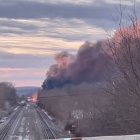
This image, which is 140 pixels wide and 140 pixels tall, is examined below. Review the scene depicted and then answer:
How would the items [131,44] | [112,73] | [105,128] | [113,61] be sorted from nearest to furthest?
[131,44] → [113,61] → [112,73] → [105,128]

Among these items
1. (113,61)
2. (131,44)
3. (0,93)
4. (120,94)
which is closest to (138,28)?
(131,44)

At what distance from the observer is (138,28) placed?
24.2 metres

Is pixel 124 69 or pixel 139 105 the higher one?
pixel 124 69

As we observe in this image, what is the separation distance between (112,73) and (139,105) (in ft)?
14.5

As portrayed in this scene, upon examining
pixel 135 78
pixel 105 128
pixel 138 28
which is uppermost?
pixel 138 28

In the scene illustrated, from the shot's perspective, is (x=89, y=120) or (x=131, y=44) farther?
(x=89, y=120)

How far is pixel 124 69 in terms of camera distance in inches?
982

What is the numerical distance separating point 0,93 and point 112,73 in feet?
188

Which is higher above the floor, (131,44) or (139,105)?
(131,44)

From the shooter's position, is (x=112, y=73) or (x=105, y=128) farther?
(x=105, y=128)

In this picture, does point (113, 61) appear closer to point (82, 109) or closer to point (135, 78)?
point (135, 78)

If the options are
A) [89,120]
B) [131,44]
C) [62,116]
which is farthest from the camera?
[62,116]

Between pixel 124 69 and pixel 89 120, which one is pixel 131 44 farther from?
pixel 89 120

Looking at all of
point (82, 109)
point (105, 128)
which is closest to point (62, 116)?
point (82, 109)
